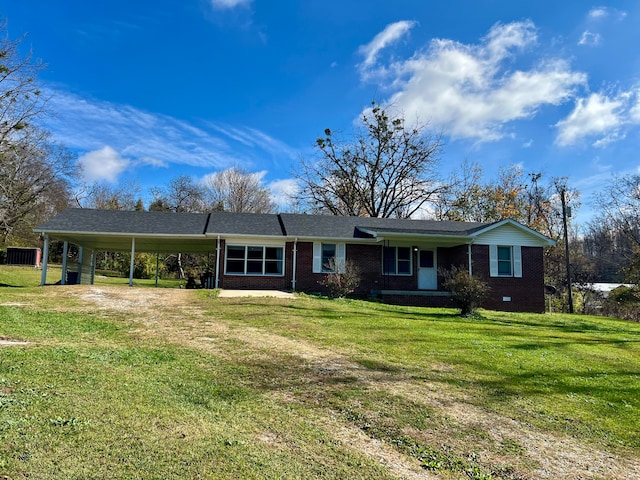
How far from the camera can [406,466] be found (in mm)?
3502

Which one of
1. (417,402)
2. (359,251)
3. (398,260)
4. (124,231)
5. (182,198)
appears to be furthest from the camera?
(182,198)

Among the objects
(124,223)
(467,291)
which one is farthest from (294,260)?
(467,291)

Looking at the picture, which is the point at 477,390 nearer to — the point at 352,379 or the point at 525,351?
the point at 352,379

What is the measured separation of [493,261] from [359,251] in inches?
255

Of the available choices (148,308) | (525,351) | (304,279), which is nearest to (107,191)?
(304,279)

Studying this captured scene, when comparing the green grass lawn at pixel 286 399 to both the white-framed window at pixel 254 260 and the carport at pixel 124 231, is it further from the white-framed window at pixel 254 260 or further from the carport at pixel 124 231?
the white-framed window at pixel 254 260

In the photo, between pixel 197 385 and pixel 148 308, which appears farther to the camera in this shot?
pixel 148 308

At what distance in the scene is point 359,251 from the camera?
2112cm

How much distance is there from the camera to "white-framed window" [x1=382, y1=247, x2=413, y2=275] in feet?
70.3

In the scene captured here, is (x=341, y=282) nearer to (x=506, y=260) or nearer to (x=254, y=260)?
(x=254, y=260)

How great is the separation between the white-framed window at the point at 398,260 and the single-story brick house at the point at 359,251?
0.01 metres

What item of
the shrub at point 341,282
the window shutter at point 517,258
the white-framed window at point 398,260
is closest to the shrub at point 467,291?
the shrub at point 341,282

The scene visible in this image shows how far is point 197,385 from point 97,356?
2077 millimetres

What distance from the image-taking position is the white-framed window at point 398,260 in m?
21.4
